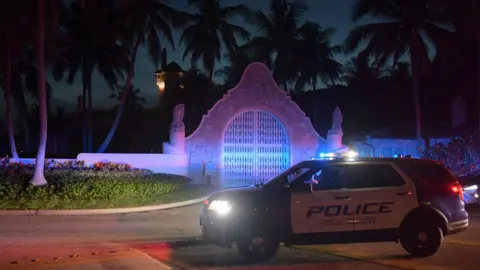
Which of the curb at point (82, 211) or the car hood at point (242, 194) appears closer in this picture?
the car hood at point (242, 194)

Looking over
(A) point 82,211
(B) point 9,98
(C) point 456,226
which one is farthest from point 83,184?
(B) point 9,98

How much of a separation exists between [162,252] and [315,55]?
32.1 metres

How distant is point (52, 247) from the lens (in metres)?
11.0

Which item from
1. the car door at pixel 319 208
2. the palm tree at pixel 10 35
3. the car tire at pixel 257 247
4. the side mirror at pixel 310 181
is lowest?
the car tire at pixel 257 247

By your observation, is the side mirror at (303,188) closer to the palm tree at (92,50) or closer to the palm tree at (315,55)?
the palm tree at (92,50)

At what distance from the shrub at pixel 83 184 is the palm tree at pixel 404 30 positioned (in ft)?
43.4

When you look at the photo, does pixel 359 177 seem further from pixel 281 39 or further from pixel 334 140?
pixel 281 39

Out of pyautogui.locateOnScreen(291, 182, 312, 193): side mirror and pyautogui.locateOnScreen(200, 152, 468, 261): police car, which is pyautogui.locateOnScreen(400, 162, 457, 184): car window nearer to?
pyautogui.locateOnScreen(200, 152, 468, 261): police car

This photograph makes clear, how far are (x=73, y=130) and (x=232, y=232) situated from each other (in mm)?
38346

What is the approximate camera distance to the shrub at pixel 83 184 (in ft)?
60.4

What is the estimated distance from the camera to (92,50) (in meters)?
33.3

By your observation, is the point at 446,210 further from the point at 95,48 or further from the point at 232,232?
the point at 95,48

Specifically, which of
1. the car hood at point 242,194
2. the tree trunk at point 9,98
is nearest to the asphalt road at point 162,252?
the car hood at point 242,194

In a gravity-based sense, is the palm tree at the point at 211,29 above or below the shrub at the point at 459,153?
above
